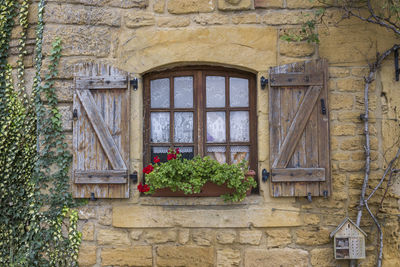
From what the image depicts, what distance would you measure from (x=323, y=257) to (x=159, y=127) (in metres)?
2.00

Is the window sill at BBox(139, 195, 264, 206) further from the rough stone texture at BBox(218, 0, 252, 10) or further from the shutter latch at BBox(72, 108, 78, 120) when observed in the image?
the rough stone texture at BBox(218, 0, 252, 10)

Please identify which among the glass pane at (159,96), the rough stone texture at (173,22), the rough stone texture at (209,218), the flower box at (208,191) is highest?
the rough stone texture at (173,22)

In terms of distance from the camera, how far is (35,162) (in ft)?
12.8

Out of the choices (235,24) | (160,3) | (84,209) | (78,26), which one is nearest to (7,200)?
(84,209)

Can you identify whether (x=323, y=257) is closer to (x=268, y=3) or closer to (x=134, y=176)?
(x=134, y=176)

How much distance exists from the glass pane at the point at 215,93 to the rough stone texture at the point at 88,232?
164cm

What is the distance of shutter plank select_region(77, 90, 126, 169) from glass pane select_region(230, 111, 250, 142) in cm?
113

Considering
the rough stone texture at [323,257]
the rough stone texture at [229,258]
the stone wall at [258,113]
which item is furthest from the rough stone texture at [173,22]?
the rough stone texture at [323,257]

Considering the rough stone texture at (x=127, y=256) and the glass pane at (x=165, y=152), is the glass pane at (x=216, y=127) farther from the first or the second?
the rough stone texture at (x=127, y=256)

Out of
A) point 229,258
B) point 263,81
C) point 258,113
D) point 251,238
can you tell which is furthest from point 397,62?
point 229,258

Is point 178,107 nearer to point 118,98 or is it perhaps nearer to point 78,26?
point 118,98

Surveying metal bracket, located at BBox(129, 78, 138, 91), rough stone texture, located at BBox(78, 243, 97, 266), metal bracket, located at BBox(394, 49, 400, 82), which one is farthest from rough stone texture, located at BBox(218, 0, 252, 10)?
rough stone texture, located at BBox(78, 243, 97, 266)

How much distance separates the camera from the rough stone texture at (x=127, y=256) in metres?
3.71

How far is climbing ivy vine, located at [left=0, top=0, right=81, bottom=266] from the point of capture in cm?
372
